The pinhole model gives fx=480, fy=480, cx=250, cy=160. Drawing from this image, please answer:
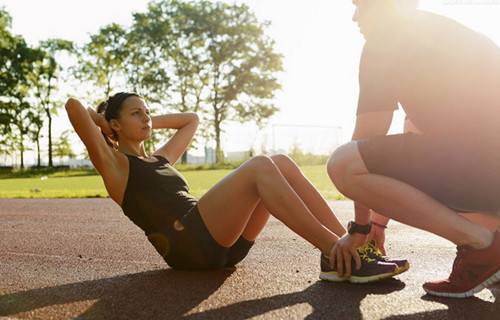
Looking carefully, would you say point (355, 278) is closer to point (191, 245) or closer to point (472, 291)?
point (472, 291)

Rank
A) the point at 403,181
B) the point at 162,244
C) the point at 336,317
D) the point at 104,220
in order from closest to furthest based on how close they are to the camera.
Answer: the point at 336,317 < the point at 403,181 < the point at 162,244 < the point at 104,220

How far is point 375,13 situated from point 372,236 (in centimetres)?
120

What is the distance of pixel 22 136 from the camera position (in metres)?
31.2

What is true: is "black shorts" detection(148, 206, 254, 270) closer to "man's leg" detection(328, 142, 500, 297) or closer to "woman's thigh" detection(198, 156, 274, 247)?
"woman's thigh" detection(198, 156, 274, 247)

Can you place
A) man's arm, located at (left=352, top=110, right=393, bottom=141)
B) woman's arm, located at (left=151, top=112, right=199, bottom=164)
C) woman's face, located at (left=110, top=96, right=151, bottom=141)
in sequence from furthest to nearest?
woman's arm, located at (left=151, top=112, right=199, bottom=164) → woman's face, located at (left=110, top=96, right=151, bottom=141) → man's arm, located at (left=352, top=110, right=393, bottom=141)

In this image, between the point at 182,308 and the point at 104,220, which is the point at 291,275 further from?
the point at 104,220

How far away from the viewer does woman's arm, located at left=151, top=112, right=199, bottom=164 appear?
3.23 m

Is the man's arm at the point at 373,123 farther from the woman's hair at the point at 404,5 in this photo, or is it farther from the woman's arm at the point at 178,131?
the woman's arm at the point at 178,131

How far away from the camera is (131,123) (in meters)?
2.88

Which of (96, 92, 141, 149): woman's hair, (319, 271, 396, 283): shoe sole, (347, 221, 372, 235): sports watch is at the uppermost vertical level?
(96, 92, 141, 149): woman's hair

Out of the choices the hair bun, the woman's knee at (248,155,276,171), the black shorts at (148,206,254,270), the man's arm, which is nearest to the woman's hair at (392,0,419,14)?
the man's arm

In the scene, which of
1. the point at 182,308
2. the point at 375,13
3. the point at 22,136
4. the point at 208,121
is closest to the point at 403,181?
the point at 375,13

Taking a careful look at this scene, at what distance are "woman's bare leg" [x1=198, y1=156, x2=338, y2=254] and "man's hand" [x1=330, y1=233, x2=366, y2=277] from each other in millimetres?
42

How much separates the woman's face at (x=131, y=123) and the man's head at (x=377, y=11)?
4.46 ft
